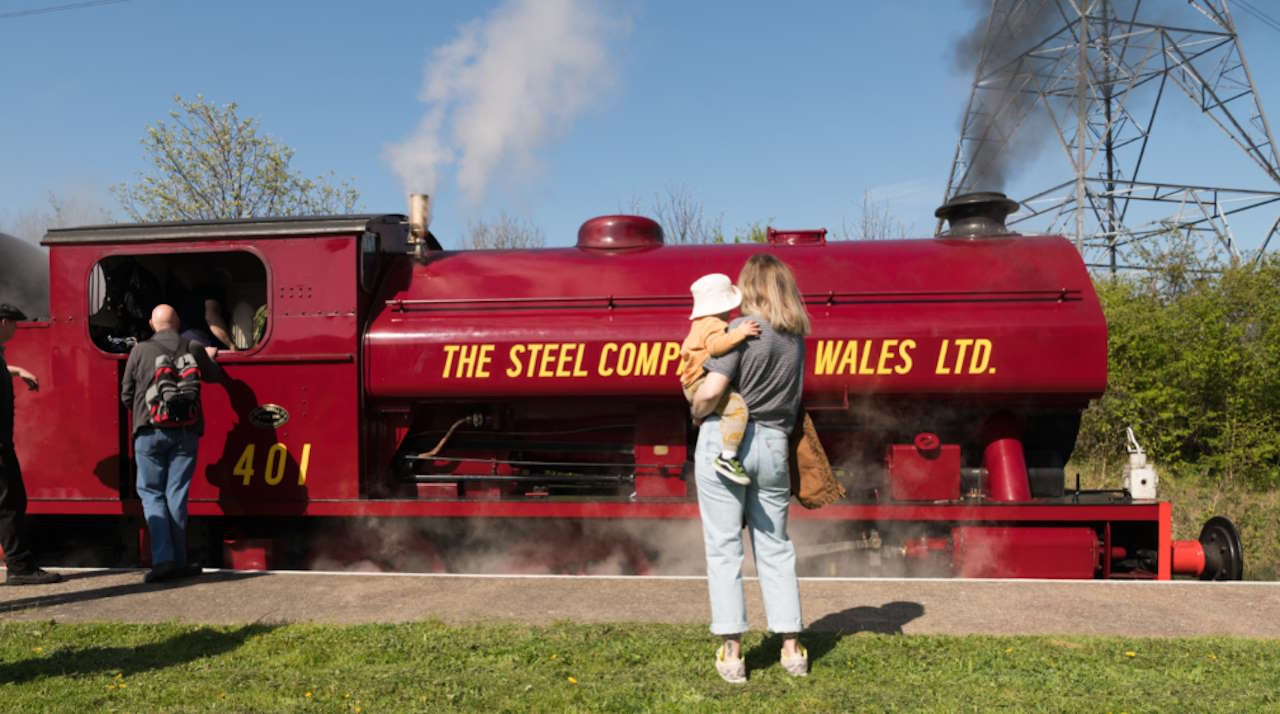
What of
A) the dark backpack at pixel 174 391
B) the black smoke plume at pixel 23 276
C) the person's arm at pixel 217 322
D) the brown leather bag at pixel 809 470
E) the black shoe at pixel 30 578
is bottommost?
the black shoe at pixel 30 578

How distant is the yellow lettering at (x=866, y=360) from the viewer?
5836mm

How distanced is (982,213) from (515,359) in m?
3.63

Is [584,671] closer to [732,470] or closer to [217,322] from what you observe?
[732,470]

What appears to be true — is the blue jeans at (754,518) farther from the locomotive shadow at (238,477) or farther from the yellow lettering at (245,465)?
the yellow lettering at (245,465)

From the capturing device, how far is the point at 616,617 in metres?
4.54

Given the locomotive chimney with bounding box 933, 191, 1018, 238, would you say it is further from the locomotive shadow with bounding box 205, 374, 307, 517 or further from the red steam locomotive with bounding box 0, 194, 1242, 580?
the locomotive shadow with bounding box 205, 374, 307, 517

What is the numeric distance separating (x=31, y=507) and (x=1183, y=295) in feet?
47.4

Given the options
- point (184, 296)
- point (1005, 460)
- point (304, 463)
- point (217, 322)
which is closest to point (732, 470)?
point (1005, 460)

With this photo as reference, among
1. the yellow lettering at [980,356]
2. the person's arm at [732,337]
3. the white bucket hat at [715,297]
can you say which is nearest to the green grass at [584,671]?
the person's arm at [732,337]

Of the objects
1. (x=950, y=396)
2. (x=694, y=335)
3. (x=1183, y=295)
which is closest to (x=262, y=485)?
(x=694, y=335)

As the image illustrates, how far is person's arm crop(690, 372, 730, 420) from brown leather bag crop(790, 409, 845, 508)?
1.48 feet

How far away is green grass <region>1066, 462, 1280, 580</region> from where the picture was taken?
8.38 metres

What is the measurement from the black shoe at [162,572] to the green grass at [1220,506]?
820 centimetres

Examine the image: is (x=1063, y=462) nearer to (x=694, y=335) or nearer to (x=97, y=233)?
(x=694, y=335)
